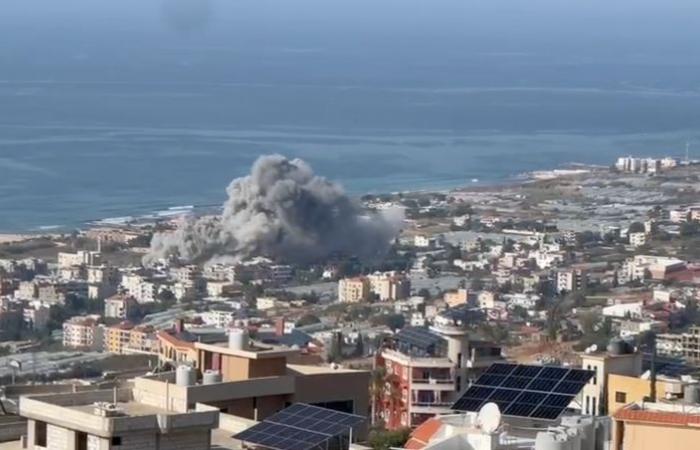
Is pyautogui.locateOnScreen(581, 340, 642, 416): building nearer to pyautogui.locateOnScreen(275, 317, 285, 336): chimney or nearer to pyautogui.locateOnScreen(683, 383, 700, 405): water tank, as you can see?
pyautogui.locateOnScreen(683, 383, 700, 405): water tank

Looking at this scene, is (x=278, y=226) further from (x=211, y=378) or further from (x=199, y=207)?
(x=211, y=378)

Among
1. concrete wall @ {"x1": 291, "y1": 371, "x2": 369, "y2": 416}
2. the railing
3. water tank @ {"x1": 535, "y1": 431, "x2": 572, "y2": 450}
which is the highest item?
water tank @ {"x1": 535, "y1": 431, "x2": 572, "y2": 450}

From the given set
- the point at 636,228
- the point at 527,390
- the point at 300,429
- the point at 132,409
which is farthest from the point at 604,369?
the point at 636,228

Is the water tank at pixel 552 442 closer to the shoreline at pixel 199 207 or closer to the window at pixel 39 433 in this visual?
the window at pixel 39 433

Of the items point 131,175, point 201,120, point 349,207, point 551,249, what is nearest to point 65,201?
point 131,175

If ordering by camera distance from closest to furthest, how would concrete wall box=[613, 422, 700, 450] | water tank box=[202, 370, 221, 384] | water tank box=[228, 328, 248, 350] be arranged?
1. concrete wall box=[613, 422, 700, 450]
2. water tank box=[202, 370, 221, 384]
3. water tank box=[228, 328, 248, 350]

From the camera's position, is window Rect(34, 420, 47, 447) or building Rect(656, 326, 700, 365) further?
building Rect(656, 326, 700, 365)

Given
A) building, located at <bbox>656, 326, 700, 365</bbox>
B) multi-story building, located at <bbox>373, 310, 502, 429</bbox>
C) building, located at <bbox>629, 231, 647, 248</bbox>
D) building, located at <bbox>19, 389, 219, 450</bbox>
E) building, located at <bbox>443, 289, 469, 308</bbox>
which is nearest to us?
building, located at <bbox>19, 389, 219, 450</bbox>

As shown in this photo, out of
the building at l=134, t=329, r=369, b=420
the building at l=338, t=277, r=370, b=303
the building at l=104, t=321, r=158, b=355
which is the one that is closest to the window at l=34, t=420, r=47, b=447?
the building at l=134, t=329, r=369, b=420
